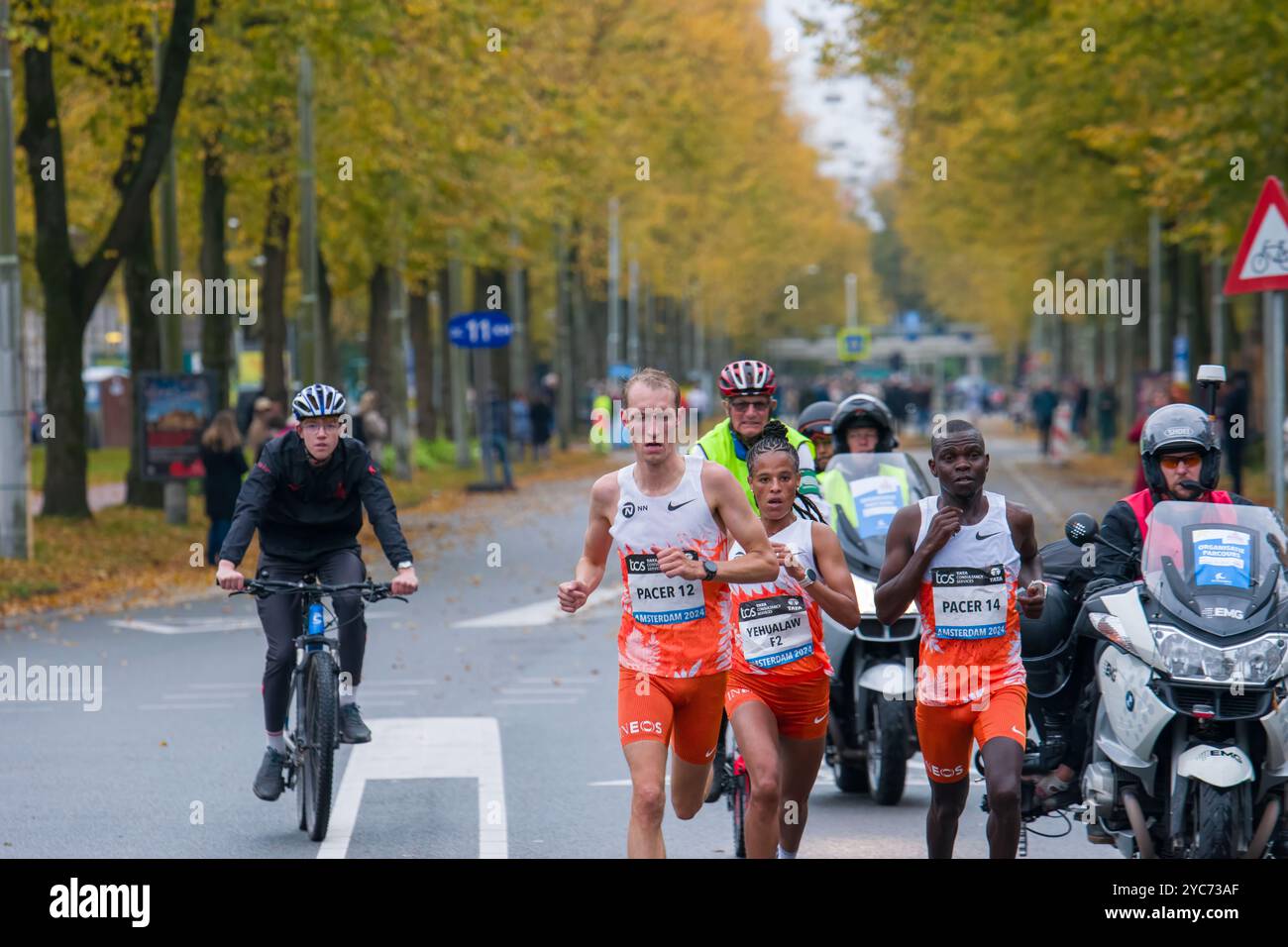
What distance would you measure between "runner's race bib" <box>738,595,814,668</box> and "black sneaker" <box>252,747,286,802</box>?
9.65ft

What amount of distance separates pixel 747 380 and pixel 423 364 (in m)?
39.5

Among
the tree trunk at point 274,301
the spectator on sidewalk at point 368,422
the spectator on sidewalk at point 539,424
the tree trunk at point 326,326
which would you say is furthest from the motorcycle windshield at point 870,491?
the spectator on sidewalk at point 539,424

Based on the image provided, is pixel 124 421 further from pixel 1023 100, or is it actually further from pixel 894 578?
pixel 894 578

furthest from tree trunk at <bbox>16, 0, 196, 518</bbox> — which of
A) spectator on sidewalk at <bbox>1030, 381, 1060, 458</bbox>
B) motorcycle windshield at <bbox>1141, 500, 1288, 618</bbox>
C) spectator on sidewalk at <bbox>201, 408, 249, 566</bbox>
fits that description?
spectator on sidewalk at <bbox>1030, 381, 1060, 458</bbox>

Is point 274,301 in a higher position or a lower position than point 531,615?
higher

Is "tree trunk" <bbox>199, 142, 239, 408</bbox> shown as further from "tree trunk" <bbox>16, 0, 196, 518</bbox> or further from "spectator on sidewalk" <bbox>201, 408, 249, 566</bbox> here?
"spectator on sidewalk" <bbox>201, 408, 249, 566</bbox>

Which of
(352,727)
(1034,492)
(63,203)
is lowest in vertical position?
(1034,492)

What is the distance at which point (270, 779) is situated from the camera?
9.34 m

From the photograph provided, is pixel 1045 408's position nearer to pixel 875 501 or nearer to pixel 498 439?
pixel 498 439

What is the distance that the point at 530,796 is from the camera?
9891 mm

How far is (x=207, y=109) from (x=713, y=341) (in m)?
81.9

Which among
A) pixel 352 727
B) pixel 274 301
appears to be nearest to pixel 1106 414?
pixel 274 301
